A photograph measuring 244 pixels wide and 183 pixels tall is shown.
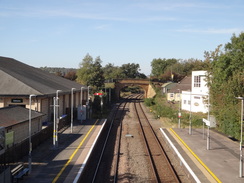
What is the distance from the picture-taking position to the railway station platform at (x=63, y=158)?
13.4m

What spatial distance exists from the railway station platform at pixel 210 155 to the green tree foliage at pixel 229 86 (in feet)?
5.01

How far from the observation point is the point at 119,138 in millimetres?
25312

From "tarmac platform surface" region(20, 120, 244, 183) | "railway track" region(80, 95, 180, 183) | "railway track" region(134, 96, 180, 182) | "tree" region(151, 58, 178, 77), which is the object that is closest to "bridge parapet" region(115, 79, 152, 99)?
"railway track" region(80, 95, 180, 183)

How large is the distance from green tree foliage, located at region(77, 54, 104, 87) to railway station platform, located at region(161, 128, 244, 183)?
130ft

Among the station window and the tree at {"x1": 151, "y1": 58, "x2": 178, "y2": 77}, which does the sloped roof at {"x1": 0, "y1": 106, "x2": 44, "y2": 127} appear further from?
the tree at {"x1": 151, "y1": 58, "x2": 178, "y2": 77}

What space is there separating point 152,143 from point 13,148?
1209cm

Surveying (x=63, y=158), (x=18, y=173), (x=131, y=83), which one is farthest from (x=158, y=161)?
(x=131, y=83)

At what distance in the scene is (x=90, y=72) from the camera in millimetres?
64438

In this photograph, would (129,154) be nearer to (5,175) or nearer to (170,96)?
(5,175)

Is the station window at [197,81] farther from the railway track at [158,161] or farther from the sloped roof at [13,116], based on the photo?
the sloped roof at [13,116]

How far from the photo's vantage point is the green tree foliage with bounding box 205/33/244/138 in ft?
77.8

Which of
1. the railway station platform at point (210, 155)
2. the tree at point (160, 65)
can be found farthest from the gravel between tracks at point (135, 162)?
the tree at point (160, 65)

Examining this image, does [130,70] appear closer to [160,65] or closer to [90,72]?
[160,65]

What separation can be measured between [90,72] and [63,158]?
159 feet
